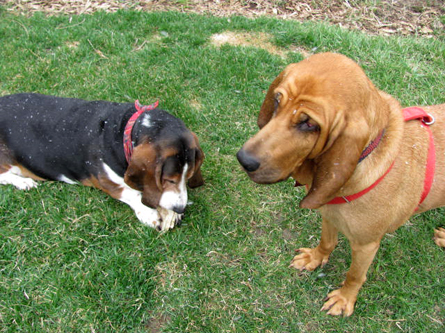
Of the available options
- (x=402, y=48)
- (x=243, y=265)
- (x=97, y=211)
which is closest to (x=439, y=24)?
(x=402, y=48)

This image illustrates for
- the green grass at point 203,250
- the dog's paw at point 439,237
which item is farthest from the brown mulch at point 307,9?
the dog's paw at point 439,237

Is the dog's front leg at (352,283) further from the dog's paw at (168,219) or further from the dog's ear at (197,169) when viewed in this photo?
the dog's paw at (168,219)

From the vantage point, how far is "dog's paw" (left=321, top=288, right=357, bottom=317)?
3.15 meters

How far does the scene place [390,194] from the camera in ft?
7.88

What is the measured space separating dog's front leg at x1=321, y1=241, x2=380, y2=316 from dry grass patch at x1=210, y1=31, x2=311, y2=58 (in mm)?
3868

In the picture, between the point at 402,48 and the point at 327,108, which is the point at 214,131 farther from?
the point at 402,48

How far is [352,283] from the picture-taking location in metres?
→ 3.01

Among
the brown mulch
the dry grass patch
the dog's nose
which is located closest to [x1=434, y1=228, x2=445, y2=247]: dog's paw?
the dog's nose

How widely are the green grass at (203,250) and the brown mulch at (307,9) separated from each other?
5.68 feet

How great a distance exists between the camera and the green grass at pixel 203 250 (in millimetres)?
3148

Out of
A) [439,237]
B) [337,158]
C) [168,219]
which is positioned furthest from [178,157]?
[439,237]

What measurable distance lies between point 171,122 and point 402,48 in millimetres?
4465

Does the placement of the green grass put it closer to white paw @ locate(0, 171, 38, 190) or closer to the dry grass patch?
white paw @ locate(0, 171, 38, 190)

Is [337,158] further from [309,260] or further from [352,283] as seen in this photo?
[309,260]
